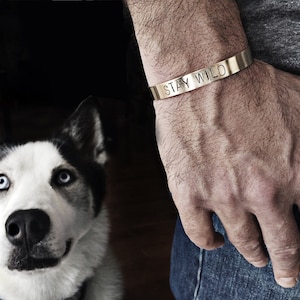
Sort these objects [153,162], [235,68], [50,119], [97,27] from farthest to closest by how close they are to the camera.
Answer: [50,119]
[153,162]
[97,27]
[235,68]

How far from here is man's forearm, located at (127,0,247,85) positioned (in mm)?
447

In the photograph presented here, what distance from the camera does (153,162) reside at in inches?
100

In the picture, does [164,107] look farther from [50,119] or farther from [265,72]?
[50,119]

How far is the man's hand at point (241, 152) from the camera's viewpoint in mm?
436

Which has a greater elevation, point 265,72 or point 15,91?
point 265,72

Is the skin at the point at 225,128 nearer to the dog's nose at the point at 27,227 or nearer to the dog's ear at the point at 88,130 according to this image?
the dog's nose at the point at 27,227

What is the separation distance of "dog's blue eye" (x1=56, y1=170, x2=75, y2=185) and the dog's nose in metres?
0.13

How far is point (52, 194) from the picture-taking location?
97 centimetres

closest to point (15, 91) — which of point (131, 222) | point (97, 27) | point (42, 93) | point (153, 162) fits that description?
point (42, 93)

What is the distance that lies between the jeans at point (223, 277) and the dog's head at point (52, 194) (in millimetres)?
316

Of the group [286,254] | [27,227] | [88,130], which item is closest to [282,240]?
[286,254]

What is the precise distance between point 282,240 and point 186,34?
0.73ft


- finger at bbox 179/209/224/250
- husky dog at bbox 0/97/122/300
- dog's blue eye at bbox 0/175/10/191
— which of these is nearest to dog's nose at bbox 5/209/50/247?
husky dog at bbox 0/97/122/300

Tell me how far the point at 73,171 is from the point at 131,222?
95 cm
